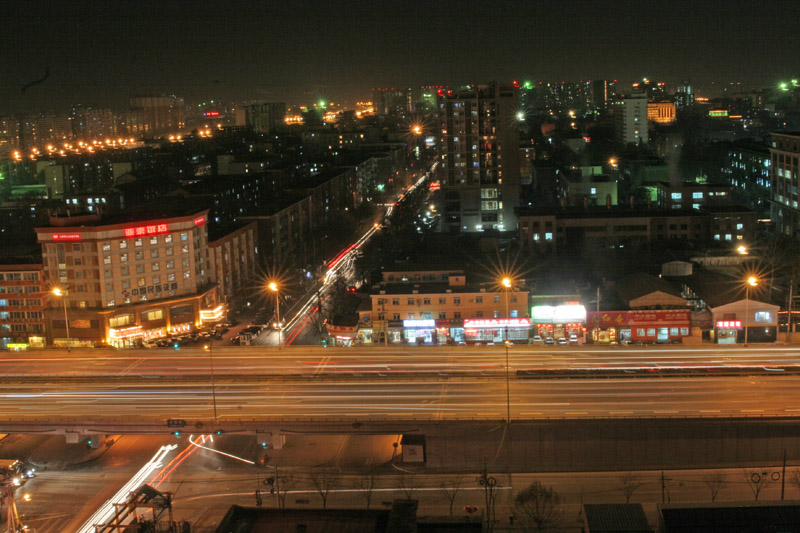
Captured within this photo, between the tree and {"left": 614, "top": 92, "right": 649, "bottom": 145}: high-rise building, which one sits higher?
{"left": 614, "top": 92, "right": 649, "bottom": 145}: high-rise building

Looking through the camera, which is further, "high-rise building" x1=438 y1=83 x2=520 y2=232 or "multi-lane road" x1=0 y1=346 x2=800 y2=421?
"high-rise building" x1=438 y1=83 x2=520 y2=232

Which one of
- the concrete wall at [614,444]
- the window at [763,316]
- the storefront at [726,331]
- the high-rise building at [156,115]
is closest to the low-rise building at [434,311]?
the storefront at [726,331]

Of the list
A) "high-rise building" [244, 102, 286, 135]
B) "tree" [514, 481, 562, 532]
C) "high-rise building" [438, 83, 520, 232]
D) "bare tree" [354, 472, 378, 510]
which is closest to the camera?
"tree" [514, 481, 562, 532]

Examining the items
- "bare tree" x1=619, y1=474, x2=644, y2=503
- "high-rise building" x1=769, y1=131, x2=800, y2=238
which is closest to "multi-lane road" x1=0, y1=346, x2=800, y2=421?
"bare tree" x1=619, y1=474, x2=644, y2=503

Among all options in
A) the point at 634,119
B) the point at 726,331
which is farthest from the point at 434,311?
the point at 634,119

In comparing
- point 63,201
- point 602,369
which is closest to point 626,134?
point 63,201

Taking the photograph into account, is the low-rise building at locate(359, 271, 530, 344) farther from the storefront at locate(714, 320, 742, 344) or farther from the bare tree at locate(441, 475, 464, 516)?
the bare tree at locate(441, 475, 464, 516)

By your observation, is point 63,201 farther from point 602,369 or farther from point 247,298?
point 602,369
